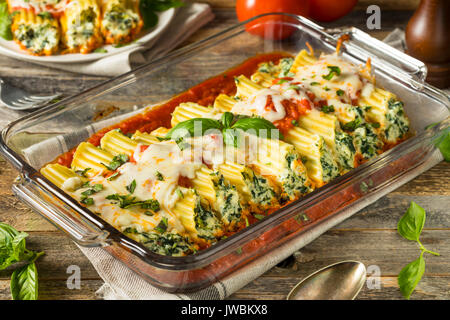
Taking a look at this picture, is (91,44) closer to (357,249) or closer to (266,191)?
(266,191)

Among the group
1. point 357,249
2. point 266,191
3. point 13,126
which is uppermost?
point 13,126

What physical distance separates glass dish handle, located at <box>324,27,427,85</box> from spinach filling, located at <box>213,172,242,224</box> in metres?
1.42

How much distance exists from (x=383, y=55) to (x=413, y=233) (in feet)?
4.16

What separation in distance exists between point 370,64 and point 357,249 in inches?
50.7

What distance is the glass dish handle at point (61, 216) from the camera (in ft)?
8.10

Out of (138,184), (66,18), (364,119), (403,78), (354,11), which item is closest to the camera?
(138,184)

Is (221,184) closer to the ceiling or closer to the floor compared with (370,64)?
closer to the floor

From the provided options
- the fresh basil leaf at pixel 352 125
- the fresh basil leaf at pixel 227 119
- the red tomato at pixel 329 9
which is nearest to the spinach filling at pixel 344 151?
the fresh basil leaf at pixel 352 125

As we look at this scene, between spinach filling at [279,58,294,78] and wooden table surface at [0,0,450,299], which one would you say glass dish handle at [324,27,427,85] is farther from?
wooden table surface at [0,0,450,299]

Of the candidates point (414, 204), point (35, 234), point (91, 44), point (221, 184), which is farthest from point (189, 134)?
point (91, 44)

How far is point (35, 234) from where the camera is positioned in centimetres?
310

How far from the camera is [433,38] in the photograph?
387 centimetres

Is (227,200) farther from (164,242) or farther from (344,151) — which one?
(344,151)

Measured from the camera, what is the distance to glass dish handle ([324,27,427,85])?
352 centimetres
